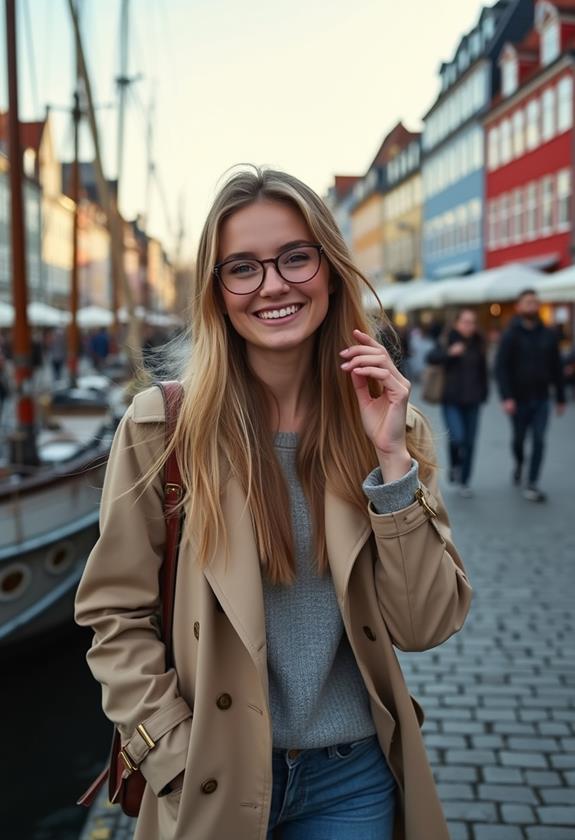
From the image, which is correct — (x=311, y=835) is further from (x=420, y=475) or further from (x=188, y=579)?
(x=420, y=475)

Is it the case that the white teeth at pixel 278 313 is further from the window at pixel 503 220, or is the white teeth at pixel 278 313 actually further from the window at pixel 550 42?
the window at pixel 503 220

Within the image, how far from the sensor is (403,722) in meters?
1.88

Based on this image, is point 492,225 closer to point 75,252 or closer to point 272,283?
point 75,252

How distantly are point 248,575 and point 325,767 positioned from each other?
0.43 meters

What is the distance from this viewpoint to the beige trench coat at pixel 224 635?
1750 millimetres

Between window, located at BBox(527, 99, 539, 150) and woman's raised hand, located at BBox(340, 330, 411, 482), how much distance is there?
1415 inches

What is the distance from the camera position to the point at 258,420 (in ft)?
6.53

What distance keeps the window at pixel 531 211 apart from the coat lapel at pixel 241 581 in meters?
35.6

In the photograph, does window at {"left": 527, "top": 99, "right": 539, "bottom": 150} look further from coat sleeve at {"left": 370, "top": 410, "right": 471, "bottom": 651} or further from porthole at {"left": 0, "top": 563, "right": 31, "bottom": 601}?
coat sleeve at {"left": 370, "top": 410, "right": 471, "bottom": 651}

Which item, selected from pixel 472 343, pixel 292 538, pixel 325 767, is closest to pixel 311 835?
pixel 325 767

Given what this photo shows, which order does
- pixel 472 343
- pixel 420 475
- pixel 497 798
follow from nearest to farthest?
pixel 420 475 < pixel 497 798 < pixel 472 343

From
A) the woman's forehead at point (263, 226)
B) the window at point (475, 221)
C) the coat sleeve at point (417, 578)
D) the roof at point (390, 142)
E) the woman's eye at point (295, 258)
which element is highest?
the roof at point (390, 142)

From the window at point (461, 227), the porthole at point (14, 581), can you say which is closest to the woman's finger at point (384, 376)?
the porthole at point (14, 581)

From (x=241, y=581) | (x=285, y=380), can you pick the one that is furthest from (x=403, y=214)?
(x=241, y=581)
